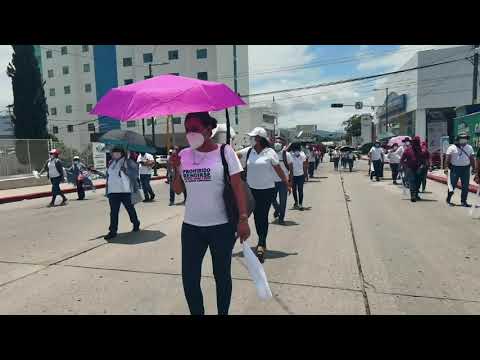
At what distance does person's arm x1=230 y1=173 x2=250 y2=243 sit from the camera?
120 inches

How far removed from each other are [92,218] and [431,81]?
118ft

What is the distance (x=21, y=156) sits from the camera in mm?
19203

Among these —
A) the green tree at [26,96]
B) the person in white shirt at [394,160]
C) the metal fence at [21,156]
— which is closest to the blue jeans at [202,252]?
the person in white shirt at [394,160]

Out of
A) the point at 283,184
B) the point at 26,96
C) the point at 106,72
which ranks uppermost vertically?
the point at 106,72

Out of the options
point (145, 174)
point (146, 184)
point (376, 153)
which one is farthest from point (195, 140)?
point (376, 153)

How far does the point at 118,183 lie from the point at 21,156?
1486 centimetres

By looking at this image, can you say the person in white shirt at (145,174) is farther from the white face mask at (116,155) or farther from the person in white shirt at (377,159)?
the person in white shirt at (377,159)

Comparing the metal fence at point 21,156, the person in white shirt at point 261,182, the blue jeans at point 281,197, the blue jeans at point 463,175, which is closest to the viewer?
the person in white shirt at point 261,182

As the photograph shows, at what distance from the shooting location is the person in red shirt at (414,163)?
34.5ft

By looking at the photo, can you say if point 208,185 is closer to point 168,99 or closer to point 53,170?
point 168,99

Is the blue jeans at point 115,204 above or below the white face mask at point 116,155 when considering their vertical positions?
below

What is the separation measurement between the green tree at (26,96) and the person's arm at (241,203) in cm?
3530
